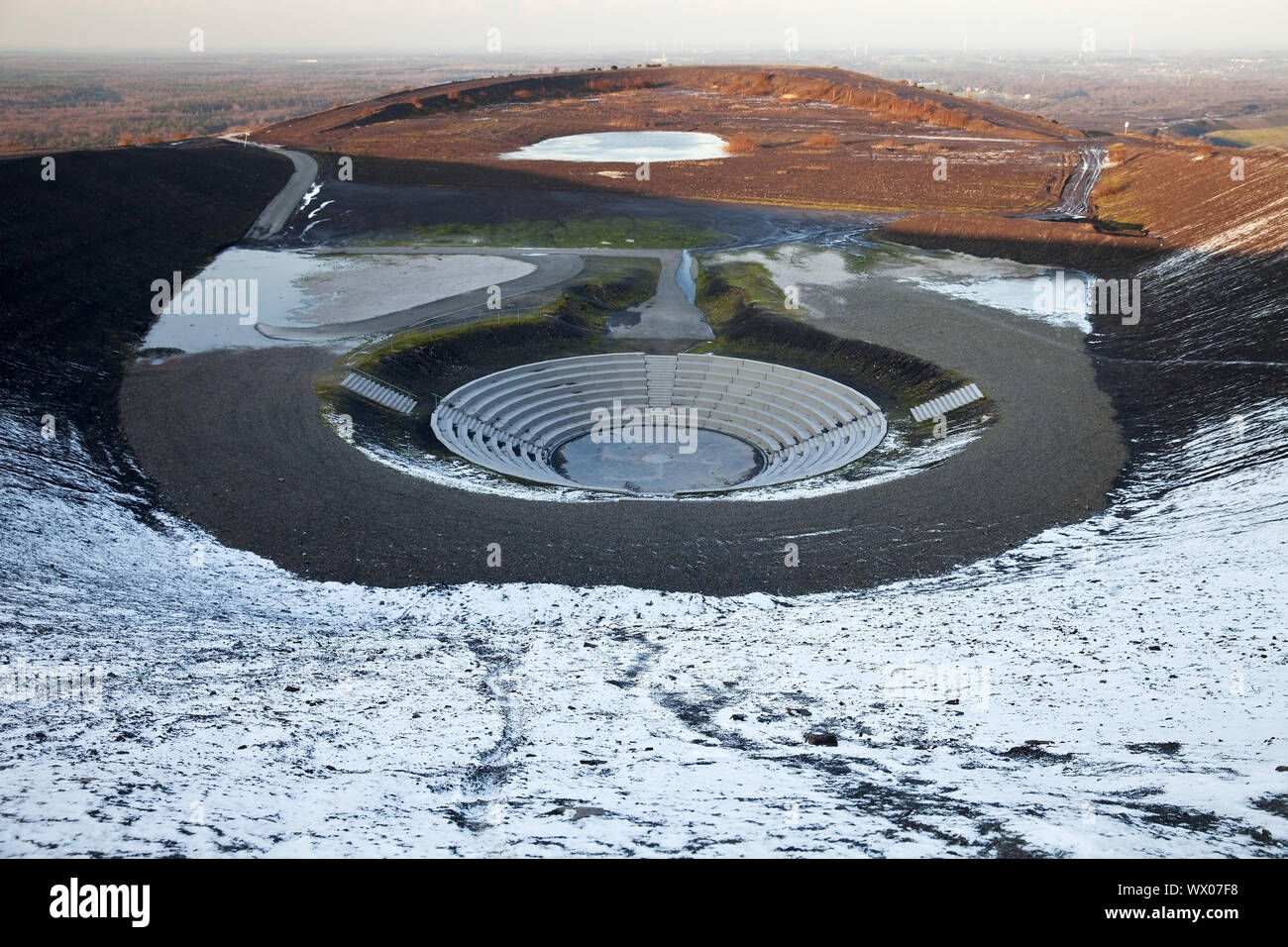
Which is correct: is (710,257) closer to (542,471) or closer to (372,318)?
(372,318)

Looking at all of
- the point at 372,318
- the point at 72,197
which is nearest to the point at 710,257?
the point at 372,318

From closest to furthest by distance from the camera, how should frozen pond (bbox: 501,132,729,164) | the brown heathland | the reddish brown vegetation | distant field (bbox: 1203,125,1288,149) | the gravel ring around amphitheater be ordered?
the gravel ring around amphitheater, the brown heathland, frozen pond (bbox: 501,132,729,164), the reddish brown vegetation, distant field (bbox: 1203,125,1288,149)

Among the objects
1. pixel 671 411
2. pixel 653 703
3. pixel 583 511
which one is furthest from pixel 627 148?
pixel 653 703

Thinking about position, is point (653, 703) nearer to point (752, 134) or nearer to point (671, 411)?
point (671, 411)

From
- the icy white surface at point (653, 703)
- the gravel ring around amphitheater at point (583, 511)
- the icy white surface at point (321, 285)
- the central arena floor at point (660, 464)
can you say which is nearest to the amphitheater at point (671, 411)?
the central arena floor at point (660, 464)

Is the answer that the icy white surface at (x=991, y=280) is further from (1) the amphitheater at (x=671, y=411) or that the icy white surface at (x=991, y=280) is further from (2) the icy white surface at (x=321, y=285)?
(2) the icy white surface at (x=321, y=285)

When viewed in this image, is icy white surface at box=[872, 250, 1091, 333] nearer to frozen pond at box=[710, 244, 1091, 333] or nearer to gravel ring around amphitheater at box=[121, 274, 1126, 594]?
frozen pond at box=[710, 244, 1091, 333]

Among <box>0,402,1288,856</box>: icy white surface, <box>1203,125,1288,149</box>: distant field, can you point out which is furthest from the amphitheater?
<box>1203,125,1288,149</box>: distant field
